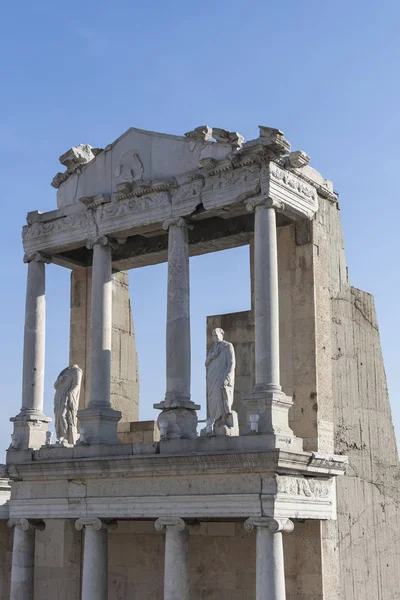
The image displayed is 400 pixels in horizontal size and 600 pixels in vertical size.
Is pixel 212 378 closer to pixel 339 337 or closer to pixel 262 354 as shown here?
pixel 262 354

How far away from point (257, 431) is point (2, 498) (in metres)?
7.71

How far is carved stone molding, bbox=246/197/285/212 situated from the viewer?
1526cm

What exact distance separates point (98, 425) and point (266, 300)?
395 centimetres

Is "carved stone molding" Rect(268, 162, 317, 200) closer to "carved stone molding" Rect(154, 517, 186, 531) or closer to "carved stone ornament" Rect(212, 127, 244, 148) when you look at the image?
"carved stone ornament" Rect(212, 127, 244, 148)

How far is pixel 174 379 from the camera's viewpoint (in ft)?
51.4

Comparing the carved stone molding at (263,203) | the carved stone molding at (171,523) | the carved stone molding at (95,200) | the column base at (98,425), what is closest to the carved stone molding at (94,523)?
the column base at (98,425)

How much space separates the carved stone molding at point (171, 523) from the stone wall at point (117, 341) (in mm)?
4766

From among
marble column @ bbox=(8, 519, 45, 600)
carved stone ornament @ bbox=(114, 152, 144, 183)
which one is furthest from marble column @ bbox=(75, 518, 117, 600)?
carved stone ornament @ bbox=(114, 152, 144, 183)

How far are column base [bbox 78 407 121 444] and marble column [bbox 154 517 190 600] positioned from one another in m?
2.17

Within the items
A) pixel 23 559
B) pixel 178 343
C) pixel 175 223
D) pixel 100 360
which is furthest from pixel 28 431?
pixel 175 223

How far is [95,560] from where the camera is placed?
15812 mm

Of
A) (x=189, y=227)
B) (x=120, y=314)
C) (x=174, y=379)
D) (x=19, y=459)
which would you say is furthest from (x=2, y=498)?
(x=189, y=227)

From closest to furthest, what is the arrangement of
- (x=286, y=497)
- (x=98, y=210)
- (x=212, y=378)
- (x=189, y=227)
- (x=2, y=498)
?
(x=286, y=497), (x=212, y=378), (x=189, y=227), (x=98, y=210), (x=2, y=498)

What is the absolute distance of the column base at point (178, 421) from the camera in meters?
15.3
